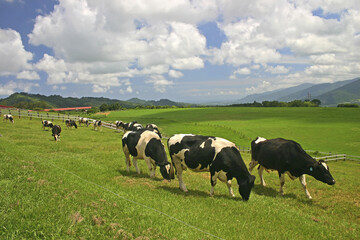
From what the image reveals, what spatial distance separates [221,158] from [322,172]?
596cm

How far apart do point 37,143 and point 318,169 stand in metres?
22.3

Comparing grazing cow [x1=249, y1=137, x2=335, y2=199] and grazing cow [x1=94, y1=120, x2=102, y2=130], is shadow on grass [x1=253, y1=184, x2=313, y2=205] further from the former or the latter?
grazing cow [x1=94, y1=120, x2=102, y2=130]

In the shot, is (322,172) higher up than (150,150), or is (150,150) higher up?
(150,150)

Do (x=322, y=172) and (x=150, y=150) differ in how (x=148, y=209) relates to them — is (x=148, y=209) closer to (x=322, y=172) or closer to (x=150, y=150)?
(x=150, y=150)

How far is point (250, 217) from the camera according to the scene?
327 inches

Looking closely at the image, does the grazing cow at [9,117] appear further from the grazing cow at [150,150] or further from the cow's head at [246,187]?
the cow's head at [246,187]

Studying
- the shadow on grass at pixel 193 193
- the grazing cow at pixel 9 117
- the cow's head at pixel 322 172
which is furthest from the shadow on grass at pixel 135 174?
the grazing cow at pixel 9 117

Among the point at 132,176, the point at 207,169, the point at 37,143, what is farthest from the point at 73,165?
the point at 37,143

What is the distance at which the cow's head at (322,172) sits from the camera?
1180 centimetres

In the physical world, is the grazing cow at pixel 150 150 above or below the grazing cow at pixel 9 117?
below

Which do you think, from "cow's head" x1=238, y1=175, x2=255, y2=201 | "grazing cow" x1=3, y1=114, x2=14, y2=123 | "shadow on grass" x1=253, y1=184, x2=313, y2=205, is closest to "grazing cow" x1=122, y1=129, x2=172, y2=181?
"cow's head" x1=238, y1=175, x2=255, y2=201

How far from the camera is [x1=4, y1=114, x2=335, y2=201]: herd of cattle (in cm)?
1036

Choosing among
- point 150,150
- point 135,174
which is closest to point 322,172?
point 150,150

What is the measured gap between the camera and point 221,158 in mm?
10258
